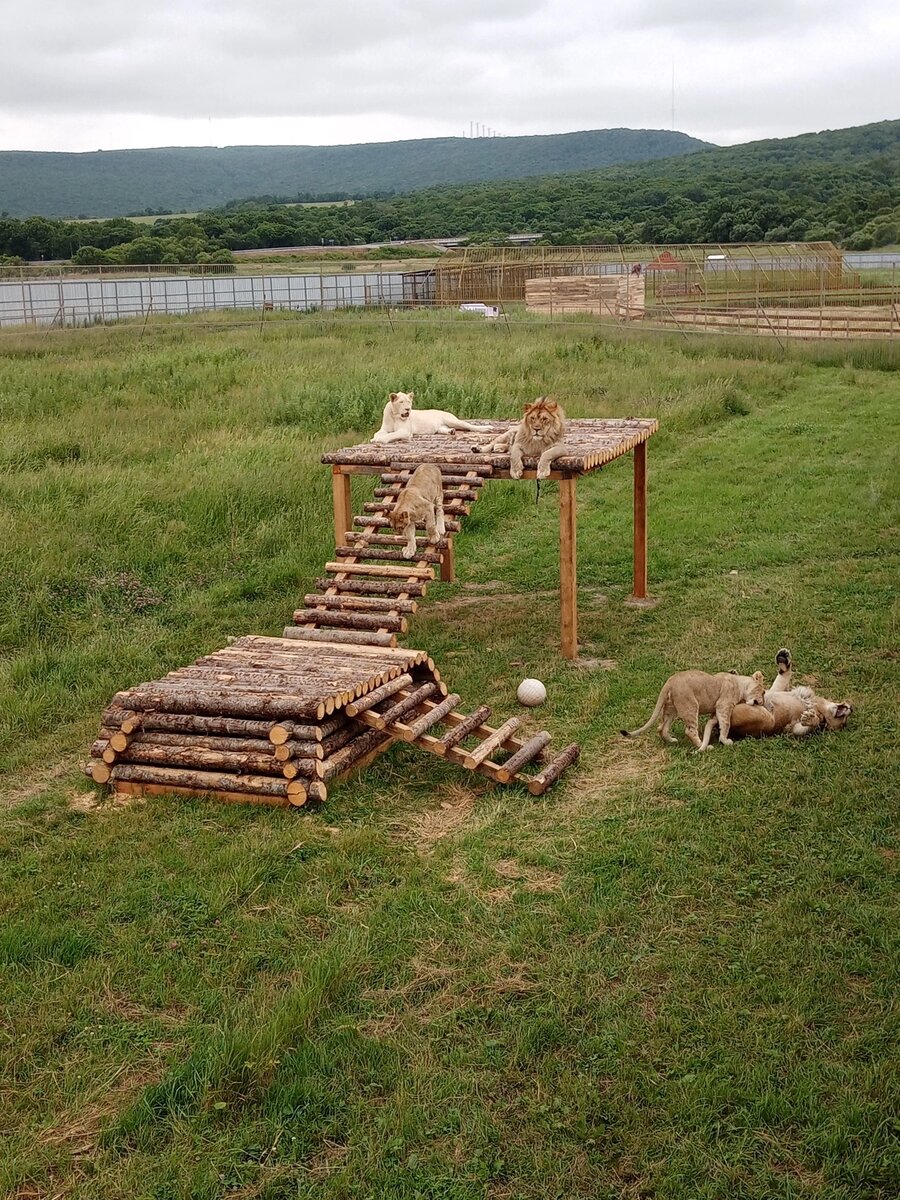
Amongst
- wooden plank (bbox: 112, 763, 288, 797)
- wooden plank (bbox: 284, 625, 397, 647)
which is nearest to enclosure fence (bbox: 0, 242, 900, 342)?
wooden plank (bbox: 284, 625, 397, 647)

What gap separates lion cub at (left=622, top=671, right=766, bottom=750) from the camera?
7.76 m

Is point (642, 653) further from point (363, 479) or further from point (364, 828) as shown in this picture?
point (363, 479)

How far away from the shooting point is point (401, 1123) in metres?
4.37

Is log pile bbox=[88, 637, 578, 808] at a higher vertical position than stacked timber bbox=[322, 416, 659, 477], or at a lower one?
lower

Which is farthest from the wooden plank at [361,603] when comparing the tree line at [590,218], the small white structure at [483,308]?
the tree line at [590,218]

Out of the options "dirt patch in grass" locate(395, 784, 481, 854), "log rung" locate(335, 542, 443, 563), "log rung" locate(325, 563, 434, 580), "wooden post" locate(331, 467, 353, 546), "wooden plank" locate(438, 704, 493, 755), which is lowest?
"dirt patch in grass" locate(395, 784, 481, 854)

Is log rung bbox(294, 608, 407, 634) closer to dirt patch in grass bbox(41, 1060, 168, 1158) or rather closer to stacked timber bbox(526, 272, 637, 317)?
dirt patch in grass bbox(41, 1060, 168, 1158)

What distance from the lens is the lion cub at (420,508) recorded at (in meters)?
9.71

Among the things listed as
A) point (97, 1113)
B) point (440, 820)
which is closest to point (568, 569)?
point (440, 820)

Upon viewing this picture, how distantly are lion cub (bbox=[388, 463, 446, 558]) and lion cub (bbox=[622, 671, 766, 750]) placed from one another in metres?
2.72

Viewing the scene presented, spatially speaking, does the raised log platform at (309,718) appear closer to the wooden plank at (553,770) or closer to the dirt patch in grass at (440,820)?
the wooden plank at (553,770)

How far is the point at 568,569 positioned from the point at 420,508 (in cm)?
131

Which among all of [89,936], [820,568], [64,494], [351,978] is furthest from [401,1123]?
[64,494]

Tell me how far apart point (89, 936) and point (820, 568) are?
8377 millimetres
